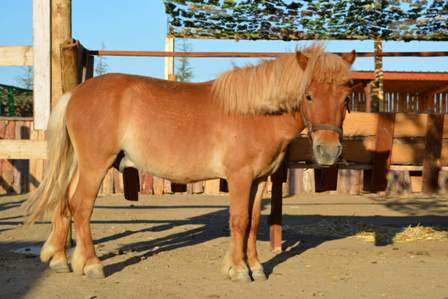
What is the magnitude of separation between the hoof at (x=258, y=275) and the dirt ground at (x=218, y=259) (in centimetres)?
10

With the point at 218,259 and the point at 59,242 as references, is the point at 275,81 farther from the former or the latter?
the point at 59,242

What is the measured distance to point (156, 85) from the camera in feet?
17.9

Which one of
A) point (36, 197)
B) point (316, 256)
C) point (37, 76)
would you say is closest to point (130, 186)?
point (36, 197)

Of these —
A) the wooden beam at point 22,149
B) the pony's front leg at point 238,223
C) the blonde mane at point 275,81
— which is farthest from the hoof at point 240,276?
the wooden beam at point 22,149

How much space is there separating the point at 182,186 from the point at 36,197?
176 centimetres

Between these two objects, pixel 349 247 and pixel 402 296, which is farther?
pixel 349 247

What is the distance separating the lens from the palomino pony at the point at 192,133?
5.00 meters

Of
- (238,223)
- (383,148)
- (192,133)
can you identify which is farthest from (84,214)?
(383,148)

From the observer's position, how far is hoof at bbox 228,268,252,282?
495 centimetres

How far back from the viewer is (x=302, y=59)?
4.79m

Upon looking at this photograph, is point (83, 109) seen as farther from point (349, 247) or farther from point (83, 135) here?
point (349, 247)

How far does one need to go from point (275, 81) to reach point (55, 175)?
2.54 meters

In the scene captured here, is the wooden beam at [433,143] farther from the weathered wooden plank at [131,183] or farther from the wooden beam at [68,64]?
the wooden beam at [68,64]

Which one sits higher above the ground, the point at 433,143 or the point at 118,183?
the point at 433,143
